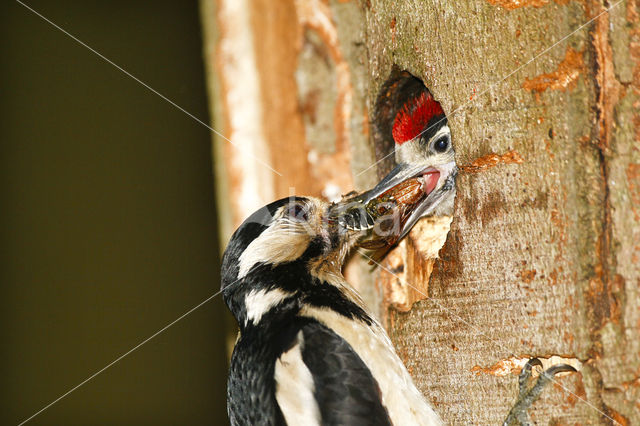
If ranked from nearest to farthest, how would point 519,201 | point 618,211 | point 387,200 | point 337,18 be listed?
point 618,211 < point 519,201 < point 387,200 < point 337,18

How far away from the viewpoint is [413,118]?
2477 millimetres

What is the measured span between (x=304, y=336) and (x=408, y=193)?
69 centimetres

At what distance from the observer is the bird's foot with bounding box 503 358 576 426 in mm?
1727

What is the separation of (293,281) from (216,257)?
5.98 ft

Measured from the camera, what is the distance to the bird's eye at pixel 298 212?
2.33 metres

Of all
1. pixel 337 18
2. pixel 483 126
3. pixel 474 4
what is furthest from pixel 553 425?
pixel 337 18

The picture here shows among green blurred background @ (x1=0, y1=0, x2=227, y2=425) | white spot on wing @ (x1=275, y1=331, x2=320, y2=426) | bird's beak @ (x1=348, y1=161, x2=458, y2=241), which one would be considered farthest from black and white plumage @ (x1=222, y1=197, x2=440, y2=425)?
green blurred background @ (x1=0, y1=0, x2=227, y2=425)

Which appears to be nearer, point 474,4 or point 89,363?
point 474,4

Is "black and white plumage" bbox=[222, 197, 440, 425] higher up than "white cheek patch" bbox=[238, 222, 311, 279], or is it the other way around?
"white cheek patch" bbox=[238, 222, 311, 279]

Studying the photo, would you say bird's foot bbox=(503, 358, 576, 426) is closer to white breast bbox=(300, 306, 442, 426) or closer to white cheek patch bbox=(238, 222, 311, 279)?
white breast bbox=(300, 306, 442, 426)

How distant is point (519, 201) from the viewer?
71.6 inches

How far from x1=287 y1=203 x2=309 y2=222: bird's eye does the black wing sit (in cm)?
45

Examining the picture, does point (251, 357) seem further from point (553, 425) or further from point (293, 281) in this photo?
point (553, 425)

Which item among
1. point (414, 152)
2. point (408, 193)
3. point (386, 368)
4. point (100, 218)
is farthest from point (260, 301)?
point (100, 218)
